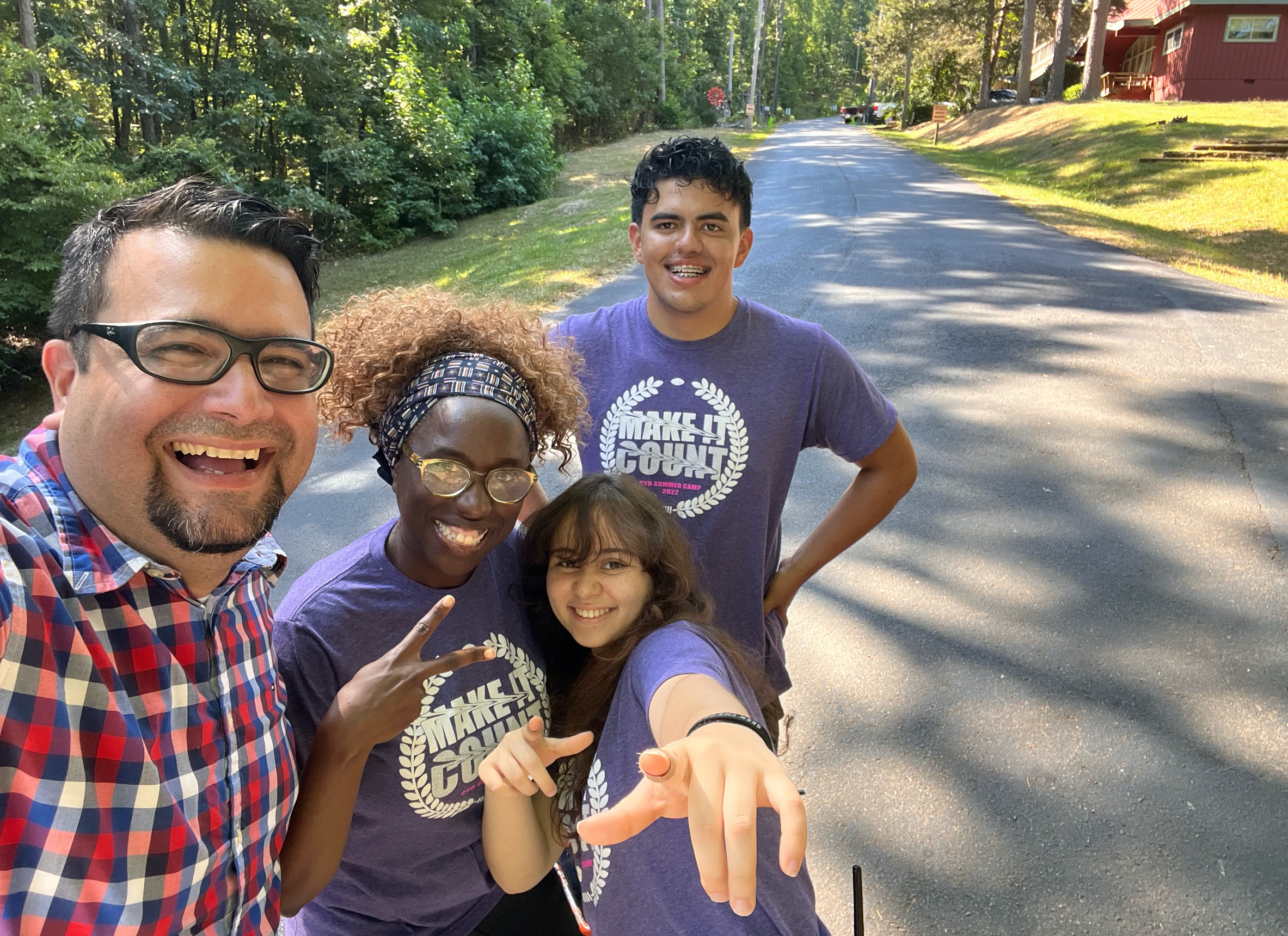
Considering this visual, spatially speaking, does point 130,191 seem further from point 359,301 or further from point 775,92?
point 775,92

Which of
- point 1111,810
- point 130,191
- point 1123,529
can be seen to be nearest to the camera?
point 1111,810

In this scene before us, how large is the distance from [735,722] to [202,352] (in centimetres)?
98

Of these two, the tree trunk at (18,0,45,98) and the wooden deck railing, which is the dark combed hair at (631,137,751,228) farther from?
the wooden deck railing

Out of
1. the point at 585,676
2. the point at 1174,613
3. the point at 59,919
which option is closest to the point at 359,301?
the point at 585,676

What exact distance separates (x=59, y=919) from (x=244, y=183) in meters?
14.0

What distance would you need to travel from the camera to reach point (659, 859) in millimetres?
1391

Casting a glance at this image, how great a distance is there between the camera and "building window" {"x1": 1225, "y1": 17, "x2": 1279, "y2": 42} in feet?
92.2

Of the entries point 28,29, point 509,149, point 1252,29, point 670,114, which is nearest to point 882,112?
point 670,114

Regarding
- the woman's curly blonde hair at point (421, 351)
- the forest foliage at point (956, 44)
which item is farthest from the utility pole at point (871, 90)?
the woman's curly blonde hair at point (421, 351)

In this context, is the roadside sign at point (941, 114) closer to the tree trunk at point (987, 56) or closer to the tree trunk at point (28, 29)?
the tree trunk at point (987, 56)

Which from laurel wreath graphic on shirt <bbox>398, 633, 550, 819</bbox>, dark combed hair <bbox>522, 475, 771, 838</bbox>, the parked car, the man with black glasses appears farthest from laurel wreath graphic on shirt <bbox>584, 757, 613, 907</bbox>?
the parked car

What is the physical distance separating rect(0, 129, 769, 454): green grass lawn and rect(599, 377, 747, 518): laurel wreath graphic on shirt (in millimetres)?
3543

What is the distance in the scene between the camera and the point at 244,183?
1270 cm

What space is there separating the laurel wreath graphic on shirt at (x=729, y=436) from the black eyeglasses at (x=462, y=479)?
2.28 feet
